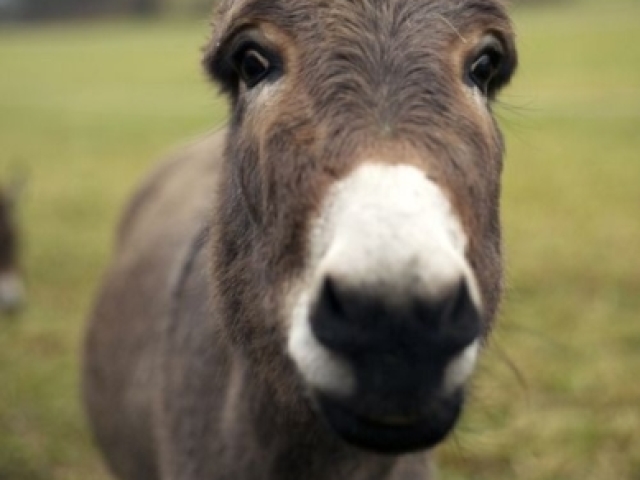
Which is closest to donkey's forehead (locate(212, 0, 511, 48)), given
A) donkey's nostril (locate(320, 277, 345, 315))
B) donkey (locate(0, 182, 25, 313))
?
donkey's nostril (locate(320, 277, 345, 315))

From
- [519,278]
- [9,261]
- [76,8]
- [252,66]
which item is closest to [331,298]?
[252,66]

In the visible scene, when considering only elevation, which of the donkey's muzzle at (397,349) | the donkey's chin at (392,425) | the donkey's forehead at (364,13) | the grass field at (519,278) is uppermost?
the donkey's forehead at (364,13)

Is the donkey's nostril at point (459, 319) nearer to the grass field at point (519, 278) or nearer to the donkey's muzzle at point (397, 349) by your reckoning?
the donkey's muzzle at point (397, 349)

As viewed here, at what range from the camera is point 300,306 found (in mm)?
2475

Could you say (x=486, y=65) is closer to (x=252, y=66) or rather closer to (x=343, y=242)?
(x=252, y=66)

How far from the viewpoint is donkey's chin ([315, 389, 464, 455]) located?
2.40 metres

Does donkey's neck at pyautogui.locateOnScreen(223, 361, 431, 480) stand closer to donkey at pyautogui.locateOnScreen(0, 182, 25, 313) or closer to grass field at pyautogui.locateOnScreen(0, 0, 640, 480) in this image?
grass field at pyautogui.locateOnScreen(0, 0, 640, 480)

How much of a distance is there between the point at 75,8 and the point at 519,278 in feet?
255

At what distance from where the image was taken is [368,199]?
228cm

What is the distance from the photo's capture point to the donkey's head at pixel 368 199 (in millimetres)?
2211

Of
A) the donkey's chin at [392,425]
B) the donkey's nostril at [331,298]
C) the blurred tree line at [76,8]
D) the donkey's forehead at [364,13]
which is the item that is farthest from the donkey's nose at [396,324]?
the blurred tree line at [76,8]

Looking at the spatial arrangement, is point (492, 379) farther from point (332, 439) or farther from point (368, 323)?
point (368, 323)

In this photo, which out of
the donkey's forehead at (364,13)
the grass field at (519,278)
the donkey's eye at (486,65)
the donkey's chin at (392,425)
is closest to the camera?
the donkey's chin at (392,425)

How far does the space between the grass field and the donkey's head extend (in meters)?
0.79
